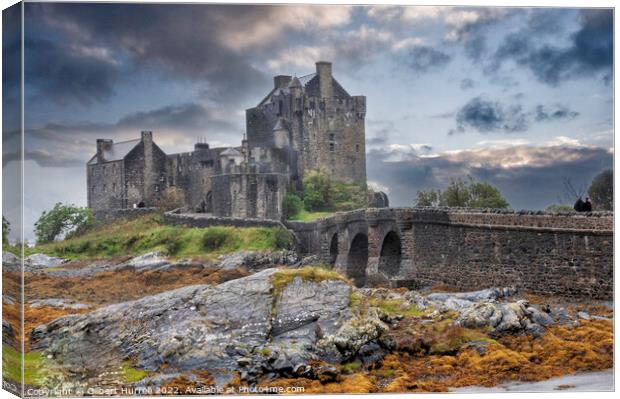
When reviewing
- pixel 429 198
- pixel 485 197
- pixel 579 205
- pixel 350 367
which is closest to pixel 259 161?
pixel 429 198

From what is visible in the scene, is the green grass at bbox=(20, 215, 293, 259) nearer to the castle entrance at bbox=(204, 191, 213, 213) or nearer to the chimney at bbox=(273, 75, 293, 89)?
the castle entrance at bbox=(204, 191, 213, 213)

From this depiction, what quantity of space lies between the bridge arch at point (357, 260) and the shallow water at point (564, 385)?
268 cm

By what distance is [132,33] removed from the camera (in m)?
14.9

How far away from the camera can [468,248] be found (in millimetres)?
16812

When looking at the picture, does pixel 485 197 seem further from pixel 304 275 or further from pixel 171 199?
pixel 171 199

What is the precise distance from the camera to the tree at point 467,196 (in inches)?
629

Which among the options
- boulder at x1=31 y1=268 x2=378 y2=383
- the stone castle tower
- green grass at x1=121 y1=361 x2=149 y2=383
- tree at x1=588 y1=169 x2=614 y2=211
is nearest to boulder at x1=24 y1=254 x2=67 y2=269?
boulder at x1=31 y1=268 x2=378 y2=383

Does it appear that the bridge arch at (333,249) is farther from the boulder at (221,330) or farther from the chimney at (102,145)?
the chimney at (102,145)

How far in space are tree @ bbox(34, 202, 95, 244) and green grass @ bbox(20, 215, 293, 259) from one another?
27 centimetres

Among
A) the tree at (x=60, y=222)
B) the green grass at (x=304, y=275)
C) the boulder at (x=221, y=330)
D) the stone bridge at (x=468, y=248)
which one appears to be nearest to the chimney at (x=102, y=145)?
the tree at (x=60, y=222)

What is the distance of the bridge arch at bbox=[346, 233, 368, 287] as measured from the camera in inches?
629

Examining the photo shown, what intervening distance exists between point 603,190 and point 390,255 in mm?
3492

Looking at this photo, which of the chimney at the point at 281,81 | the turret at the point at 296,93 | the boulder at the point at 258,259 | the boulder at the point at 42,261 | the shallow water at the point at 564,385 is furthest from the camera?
the boulder at the point at 258,259

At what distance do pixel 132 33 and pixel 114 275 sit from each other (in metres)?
3.68
